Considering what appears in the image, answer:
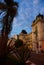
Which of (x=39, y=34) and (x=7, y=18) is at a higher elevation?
(x=39, y=34)

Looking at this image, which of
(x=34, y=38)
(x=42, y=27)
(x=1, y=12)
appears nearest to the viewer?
(x=1, y=12)

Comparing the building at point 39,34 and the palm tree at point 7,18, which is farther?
the building at point 39,34

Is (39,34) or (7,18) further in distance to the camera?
(39,34)

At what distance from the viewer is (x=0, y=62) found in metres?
10.6

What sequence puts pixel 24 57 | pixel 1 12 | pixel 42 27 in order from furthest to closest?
pixel 42 27
pixel 24 57
pixel 1 12

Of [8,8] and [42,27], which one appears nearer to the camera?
[8,8]

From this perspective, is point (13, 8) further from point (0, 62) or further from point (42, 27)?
point (42, 27)

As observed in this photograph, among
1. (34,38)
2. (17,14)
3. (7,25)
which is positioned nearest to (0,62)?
(7,25)

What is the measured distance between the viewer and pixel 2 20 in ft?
38.4

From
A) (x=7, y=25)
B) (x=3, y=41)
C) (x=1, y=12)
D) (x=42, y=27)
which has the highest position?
(x=42, y=27)

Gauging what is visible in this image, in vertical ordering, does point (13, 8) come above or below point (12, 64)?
above

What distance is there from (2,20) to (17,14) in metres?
0.97

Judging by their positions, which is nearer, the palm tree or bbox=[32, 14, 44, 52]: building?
the palm tree

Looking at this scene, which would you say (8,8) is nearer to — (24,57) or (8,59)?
(8,59)
